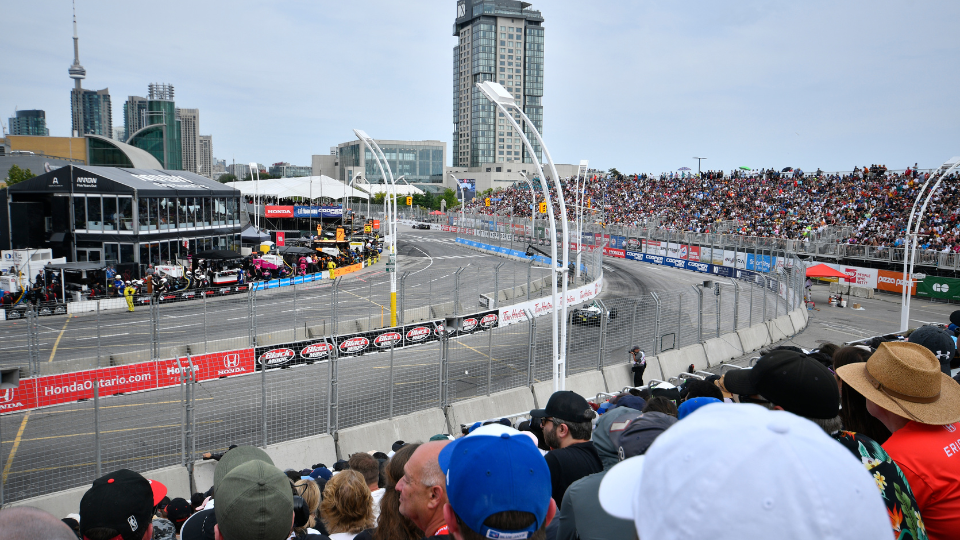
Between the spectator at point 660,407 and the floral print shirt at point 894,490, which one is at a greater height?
the floral print shirt at point 894,490

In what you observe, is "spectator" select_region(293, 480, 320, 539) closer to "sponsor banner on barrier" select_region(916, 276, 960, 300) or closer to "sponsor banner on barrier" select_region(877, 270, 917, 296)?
"sponsor banner on barrier" select_region(916, 276, 960, 300)

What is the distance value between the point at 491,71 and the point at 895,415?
7199 inches

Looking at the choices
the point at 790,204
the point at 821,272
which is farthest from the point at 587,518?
the point at 790,204

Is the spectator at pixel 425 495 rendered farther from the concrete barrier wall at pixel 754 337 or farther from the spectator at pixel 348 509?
the concrete barrier wall at pixel 754 337

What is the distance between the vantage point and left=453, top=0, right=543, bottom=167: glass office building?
176125mm

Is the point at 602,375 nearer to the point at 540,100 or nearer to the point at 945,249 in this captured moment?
the point at 945,249

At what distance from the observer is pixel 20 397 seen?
12.0 m

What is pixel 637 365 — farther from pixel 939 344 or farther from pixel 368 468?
pixel 368 468

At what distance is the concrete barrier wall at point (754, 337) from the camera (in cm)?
1839

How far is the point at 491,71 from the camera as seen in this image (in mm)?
175875

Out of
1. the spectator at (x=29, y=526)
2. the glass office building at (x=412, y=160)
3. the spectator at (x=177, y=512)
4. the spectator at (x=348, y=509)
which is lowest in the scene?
the spectator at (x=177, y=512)

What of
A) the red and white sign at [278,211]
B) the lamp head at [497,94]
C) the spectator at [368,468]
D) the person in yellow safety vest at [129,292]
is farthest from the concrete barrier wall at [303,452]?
the red and white sign at [278,211]

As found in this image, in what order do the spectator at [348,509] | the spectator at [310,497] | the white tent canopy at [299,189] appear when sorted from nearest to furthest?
the spectator at [348,509]
the spectator at [310,497]
the white tent canopy at [299,189]

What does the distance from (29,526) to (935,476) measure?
3844 millimetres
